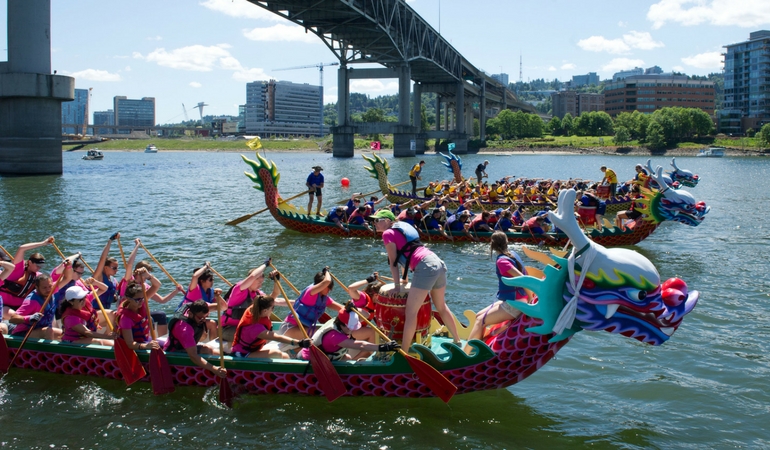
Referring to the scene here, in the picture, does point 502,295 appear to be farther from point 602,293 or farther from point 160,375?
point 160,375

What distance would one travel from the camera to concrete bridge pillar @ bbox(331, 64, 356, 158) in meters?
91.1

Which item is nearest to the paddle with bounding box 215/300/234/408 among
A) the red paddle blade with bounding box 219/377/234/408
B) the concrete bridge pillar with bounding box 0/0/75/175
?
the red paddle blade with bounding box 219/377/234/408

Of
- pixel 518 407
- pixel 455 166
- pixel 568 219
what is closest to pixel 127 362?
pixel 518 407

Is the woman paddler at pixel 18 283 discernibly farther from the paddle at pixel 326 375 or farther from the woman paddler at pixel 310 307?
the paddle at pixel 326 375

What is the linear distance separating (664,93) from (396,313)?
172m

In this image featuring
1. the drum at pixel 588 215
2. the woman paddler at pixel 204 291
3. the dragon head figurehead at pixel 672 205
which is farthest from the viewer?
the drum at pixel 588 215

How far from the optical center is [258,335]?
827 centimetres

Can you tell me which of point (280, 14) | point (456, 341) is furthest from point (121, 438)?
point (280, 14)

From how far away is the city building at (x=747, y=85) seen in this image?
134125mm

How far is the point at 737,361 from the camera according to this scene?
10.2 metres

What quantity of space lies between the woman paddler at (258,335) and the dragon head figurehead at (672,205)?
38.4 feet

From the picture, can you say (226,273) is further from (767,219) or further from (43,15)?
(43,15)

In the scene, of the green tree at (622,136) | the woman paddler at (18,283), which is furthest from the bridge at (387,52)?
the woman paddler at (18,283)

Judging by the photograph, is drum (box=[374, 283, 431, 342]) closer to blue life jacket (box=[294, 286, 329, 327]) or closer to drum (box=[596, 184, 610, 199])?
blue life jacket (box=[294, 286, 329, 327])
